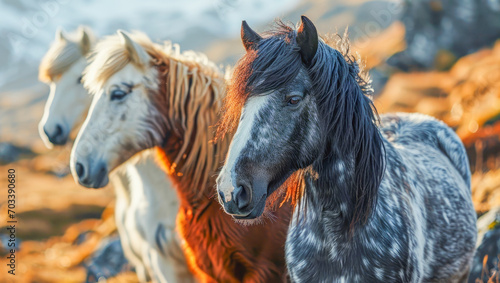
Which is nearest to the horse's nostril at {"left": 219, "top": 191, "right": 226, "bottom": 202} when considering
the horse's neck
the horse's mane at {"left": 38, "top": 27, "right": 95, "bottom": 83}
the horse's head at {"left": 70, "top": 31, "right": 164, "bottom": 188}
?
the horse's neck

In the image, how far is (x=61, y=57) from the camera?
625cm

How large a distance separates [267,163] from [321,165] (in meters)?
0.46

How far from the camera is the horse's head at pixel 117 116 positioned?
4070 mm

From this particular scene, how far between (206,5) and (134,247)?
19028cm

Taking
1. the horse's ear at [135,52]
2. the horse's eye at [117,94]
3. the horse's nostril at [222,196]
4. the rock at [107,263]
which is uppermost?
the horse's ear at [135,52]

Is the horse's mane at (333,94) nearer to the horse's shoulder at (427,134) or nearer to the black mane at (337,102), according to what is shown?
the black mane at (337,102)

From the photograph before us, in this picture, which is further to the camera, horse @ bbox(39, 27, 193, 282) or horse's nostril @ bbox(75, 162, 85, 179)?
horse @ bbox(39, 27, 193, 282)

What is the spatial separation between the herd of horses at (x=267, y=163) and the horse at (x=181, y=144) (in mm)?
13

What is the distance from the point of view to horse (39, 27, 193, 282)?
4.58m

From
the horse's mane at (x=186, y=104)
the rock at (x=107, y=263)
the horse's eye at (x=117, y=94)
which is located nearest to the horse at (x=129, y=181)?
the horse's mane at (x=186, y=104)

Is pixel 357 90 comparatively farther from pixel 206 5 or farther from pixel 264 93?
pixel 206 5

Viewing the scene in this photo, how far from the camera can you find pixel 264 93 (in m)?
2.42

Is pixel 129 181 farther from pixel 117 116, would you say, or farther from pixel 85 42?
pixel 85 42

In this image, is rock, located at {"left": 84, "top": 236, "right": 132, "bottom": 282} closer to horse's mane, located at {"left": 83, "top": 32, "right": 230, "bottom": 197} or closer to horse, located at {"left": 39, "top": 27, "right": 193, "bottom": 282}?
horse, located at {"left": 39, "top": 27, "right": 193, "bottom": 282}
